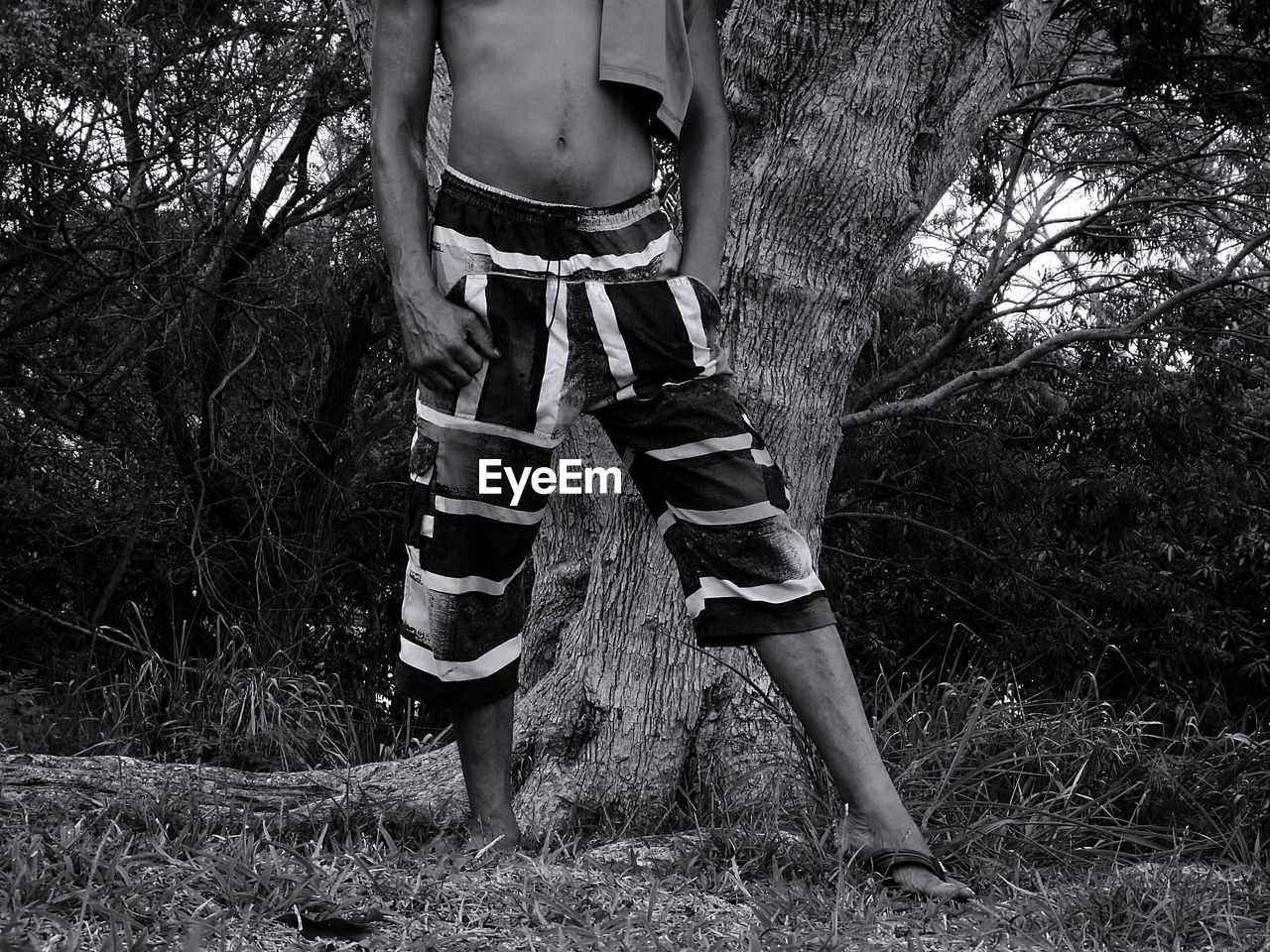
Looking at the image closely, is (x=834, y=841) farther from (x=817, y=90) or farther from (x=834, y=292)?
(x=817, y=90)

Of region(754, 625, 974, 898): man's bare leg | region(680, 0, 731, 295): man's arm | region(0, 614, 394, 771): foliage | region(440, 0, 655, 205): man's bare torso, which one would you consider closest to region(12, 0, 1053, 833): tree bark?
region(680, 0, 731, 295): man's arm

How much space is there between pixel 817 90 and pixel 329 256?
4.33 metres

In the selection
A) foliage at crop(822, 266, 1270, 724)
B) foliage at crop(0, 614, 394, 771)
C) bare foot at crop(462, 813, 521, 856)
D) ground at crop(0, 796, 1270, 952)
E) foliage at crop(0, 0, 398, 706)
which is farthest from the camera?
Result: foliage at crop(822, 266, 1270, 724)

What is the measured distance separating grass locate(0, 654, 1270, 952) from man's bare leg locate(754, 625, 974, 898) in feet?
0.32

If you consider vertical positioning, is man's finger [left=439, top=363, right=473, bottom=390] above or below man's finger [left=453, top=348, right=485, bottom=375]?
below

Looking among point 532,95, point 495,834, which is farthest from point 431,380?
point 495,834

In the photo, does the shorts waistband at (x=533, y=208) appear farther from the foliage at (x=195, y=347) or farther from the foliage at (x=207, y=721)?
the foliage at (x=195, y=347)

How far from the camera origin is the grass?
210 centimetres

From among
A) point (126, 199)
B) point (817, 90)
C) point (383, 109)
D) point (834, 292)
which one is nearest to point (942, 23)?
point (817, 90)

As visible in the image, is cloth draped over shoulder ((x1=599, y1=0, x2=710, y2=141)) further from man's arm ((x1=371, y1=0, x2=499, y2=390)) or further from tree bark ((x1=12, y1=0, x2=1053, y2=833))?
tree bark ((x1=12, y1=0, x2=1053, y2=833))

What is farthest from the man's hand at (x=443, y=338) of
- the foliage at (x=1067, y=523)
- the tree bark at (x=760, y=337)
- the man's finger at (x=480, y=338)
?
the foliage at (x=1067, y=523)

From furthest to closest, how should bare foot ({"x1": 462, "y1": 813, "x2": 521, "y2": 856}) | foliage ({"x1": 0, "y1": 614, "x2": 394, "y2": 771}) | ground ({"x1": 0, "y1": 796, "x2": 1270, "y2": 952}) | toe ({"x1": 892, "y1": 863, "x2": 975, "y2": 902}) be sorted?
foliage ({"x1": 0, "y1": 614, "x2": 394, "y2": 771}), bare foot ({"x1": 462, "y1": 813, "x2": 521, "y2": 856}), toe ({"x1": 892, "y1": 863, "x2": 975, "y2": 902}), ground ({"x1": 0, "y1": 796, "x2": 1270, "y2": 952})

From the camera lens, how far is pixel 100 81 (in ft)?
17.4

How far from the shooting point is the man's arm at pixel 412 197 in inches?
95.0
